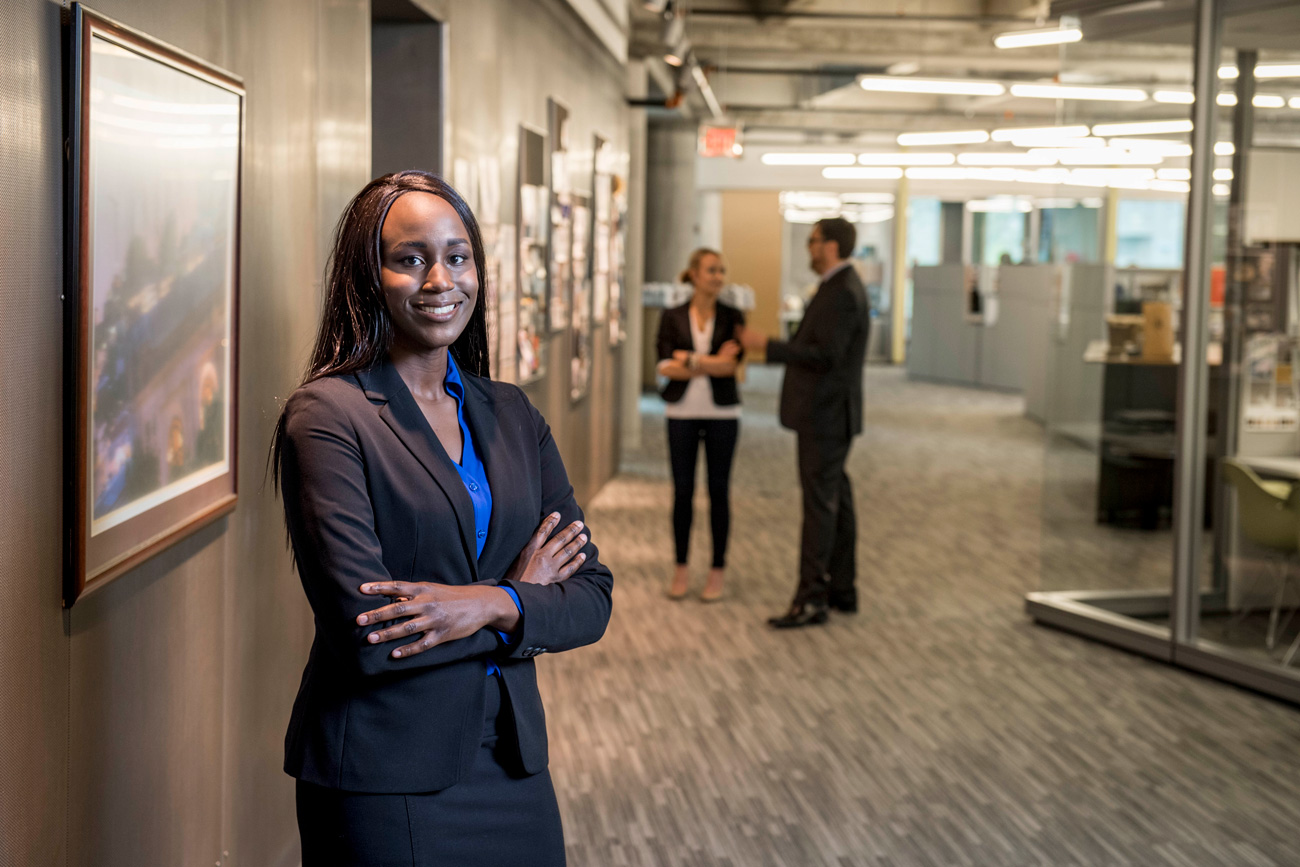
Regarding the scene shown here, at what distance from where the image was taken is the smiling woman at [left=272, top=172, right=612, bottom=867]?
1627mm

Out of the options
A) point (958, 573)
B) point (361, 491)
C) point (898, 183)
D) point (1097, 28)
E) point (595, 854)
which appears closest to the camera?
point (361, 491)

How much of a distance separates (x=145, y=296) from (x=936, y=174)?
21226 mm

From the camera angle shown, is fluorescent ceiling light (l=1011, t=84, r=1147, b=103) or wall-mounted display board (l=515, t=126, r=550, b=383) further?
wall-mounted display board (l=515, t=126, r=550, b=383)

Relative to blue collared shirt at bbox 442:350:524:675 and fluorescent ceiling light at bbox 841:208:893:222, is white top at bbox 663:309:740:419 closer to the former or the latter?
blue collared shirt at bbox 442:350:524:675

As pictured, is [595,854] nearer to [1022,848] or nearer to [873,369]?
[1022,848]

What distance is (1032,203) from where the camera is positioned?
23.7 meters

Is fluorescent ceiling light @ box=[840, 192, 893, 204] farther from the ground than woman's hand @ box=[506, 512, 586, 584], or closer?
farther from the ground

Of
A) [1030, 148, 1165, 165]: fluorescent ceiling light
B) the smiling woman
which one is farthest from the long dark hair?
[1030, 148, 1165, 165]: fluorescent ceiling light

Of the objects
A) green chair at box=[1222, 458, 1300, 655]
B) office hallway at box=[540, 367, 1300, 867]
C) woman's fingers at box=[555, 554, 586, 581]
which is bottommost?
office hallway at box=[540, 367, 1300, 867]

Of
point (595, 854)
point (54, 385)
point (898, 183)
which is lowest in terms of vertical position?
point (595, 854)

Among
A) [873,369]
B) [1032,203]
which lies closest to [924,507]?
[873,369]

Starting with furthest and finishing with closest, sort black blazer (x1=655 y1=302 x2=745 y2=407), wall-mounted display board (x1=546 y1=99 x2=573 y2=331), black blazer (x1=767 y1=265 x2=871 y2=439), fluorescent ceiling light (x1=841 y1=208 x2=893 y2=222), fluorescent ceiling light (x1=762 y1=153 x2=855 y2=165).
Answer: fluorescent ceiling light (x1=841 y1=208 x2=893 y2=222)
fluorescent ceiling light (x1=762 y1=153 x2=855 y2=165)
wall-mounted display board (x1=546 y1=99 x2=573 y2=331)
black blazer (x1=655 y1=302 x2=745 y2=407)
black blazer (x1=767 y1=265 x2=871 y2=439)

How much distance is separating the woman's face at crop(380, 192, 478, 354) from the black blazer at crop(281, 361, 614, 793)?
0.28 feet

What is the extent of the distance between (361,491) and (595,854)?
2177 mm
